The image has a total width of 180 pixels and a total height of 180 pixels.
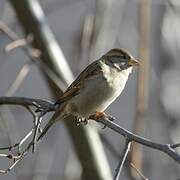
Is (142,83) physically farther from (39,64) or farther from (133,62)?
(39,64)

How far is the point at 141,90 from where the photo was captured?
4.67 m

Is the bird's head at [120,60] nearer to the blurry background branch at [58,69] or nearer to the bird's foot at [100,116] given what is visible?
the bird's foot at [100,116]

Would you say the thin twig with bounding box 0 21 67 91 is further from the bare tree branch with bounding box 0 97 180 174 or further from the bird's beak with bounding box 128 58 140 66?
the bare tree branch with bounding box 0 97 180 174

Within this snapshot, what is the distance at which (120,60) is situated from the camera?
4520 millimetres

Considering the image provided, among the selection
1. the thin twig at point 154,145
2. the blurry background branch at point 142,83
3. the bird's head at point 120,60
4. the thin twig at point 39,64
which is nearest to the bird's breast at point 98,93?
the bird's head at point 120,60

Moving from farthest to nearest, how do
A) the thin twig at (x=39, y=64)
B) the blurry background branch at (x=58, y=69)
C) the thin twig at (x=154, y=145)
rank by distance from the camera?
the blurry background branch at (x=58, y=69) → the thin twig at (x=39, y=64) → the thin twig at (x=154, y=145)

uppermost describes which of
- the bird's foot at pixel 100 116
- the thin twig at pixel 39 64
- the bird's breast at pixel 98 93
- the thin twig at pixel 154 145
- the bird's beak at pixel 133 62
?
the thin twig at pixel 39 64

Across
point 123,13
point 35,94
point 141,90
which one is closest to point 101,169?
point 141,90

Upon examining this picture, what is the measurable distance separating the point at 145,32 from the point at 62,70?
2.44 ft

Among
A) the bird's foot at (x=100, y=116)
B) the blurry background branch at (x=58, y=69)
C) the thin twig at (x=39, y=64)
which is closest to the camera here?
the bird's foot at (x=100, y=116)

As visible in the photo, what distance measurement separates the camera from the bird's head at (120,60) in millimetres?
4444

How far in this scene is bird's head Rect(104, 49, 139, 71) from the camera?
4444 mm

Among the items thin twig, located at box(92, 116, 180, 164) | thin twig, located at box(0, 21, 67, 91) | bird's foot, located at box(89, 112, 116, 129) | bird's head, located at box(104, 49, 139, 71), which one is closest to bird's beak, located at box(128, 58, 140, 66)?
bird's head, located at box(104, 49, 139, 71)

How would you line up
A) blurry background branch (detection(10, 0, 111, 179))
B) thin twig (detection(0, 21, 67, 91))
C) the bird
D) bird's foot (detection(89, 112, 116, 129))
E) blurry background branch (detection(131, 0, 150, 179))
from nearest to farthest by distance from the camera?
bird's foot (detection(89, 112, 116, 129)), the bird, blurry background branch (detection(131, 0, 150, 179)), thin twig (detection(0, 21, 67, 91)), blurry background branch (detection(10, 0, 111, 179))
